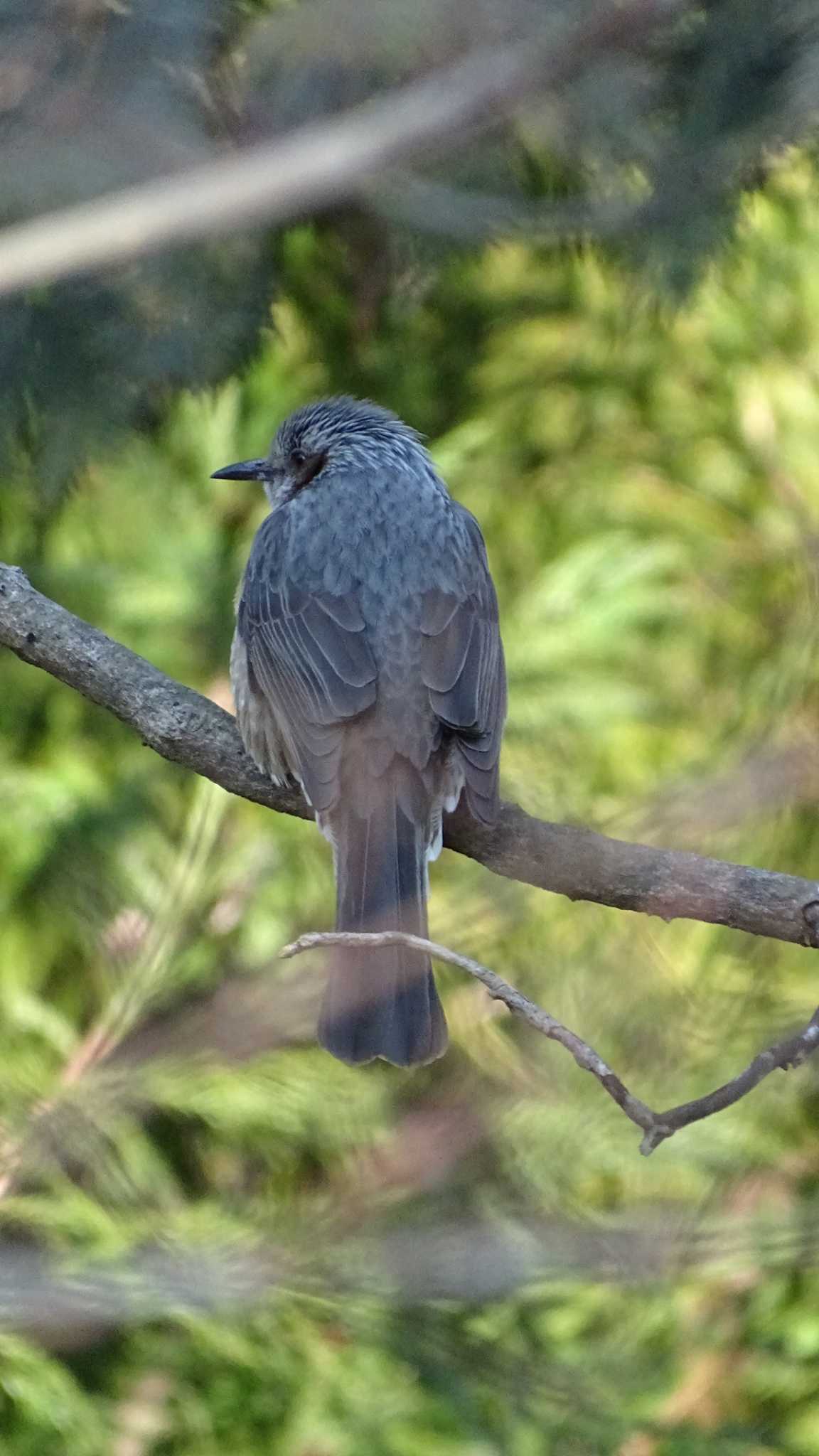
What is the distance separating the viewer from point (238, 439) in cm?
470

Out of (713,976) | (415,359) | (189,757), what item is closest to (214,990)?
(189,757)

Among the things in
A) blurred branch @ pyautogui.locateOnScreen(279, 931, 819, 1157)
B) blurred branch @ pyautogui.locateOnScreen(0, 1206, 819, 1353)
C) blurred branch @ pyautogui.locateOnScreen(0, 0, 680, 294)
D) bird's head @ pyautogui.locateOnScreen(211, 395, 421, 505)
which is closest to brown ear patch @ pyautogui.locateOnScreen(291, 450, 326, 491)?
bird's head @ pyautogui.locateOnScreen(211, 395, 421, 505)

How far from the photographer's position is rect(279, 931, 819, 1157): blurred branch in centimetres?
215

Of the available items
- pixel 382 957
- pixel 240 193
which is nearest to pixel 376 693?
pixel 382 957

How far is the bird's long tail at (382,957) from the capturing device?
3014 millimetres

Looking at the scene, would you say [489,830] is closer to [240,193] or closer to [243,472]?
[243,472]

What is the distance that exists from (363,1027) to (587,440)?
2.63 m

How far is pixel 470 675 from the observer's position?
11.3ft

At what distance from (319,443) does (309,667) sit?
950 millimetres

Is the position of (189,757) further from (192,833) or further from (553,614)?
(553,614)

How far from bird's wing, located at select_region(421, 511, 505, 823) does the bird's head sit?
553mm

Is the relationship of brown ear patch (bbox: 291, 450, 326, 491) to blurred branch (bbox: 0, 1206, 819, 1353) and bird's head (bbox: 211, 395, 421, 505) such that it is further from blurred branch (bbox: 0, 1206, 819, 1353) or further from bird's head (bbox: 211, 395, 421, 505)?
blurred branch (bbox: 0, 1206, 819, 1353)

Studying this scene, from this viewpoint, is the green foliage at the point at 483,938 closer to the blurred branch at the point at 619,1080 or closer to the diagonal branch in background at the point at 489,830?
the diagonal branch in background at the point at 489,830

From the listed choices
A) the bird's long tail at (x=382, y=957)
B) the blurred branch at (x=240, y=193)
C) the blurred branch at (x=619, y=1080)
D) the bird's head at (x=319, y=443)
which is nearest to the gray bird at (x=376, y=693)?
the bird's long tail at (x=382, y=957)
